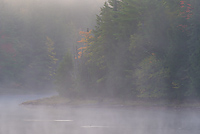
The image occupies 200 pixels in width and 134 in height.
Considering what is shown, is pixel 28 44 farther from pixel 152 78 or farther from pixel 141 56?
pixel 152 78

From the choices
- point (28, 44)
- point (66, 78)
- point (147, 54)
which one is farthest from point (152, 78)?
point (28, 44)

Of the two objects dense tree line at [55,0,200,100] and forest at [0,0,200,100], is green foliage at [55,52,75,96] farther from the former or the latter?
dense tree line at [55,0,200,100]

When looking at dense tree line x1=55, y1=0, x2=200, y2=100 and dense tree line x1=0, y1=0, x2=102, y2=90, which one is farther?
dense tree line x1=0, y1=0, x2=102, y2=90

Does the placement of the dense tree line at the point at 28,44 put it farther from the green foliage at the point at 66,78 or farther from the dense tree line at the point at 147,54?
the dense tree line at the point at 147,54

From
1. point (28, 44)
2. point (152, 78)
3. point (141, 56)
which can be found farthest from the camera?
point (28, 44)

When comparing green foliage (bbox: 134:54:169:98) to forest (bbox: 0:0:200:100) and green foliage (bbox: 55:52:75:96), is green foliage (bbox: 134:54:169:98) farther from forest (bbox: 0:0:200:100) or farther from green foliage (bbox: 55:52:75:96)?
green foliage (bbox: 55:52:75:96)

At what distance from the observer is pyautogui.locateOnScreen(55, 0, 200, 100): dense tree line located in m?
22.0

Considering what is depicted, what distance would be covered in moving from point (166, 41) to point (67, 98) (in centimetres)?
1223

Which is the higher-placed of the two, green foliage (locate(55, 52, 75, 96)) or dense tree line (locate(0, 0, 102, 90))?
dense tree line (locate(0, 0, 102, 90))

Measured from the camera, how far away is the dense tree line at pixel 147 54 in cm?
2195

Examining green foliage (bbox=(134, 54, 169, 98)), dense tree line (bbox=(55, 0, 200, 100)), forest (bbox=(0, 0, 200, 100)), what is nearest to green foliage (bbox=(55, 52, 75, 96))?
forest (bbox=(0, 0, 200, 100))

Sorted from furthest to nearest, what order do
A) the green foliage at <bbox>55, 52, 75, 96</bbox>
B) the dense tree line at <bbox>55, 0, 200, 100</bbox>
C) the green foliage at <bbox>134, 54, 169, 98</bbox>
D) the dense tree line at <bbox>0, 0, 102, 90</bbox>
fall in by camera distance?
the dense tree line at <bbox>0, 0, 102, 90</bbox>, the green foliage at <bbox>55, 52, 75, 96</bbox>, the green foliage at <bbox>134, 54, 169, 98</bbox>, the dense tree line at <bbox>55, 0, 200, 100</bbox>

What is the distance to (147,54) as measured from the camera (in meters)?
24.7

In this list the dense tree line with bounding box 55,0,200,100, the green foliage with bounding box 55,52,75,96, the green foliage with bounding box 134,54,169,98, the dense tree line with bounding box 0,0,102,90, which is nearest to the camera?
the dense tree line with bounding box 55,0,200,100
